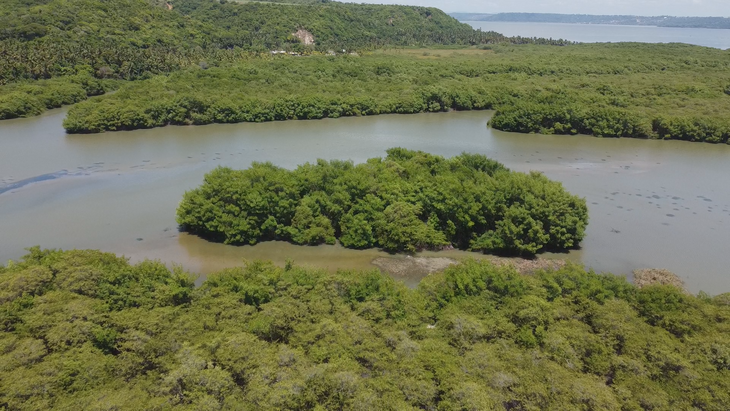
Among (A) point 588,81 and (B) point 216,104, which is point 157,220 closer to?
(B) point 216,104

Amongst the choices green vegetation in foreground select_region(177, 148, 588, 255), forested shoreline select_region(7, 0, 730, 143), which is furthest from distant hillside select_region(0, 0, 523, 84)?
green vegetation in foreground select_region(177, 148, 588, 255)

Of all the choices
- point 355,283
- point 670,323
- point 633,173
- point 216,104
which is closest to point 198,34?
point 216,104

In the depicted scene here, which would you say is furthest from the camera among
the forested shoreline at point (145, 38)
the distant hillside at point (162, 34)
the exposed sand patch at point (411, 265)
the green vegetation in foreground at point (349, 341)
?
the distant hillside at point (162, 34)

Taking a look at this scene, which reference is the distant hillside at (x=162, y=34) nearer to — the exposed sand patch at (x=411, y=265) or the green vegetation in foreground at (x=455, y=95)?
the green vegetation in foreground at (x=455, y=95)

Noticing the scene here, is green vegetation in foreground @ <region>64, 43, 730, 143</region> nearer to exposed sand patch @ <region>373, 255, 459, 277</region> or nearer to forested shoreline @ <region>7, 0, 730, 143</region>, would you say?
forested shoreline @ <region>7, 0, 730, 143</region>

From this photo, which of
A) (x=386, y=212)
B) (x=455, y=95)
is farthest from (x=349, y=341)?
(x=455, y=95)

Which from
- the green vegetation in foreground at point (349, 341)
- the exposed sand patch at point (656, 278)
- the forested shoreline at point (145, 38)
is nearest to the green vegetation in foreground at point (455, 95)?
the forested shoreline at point (145, 38)

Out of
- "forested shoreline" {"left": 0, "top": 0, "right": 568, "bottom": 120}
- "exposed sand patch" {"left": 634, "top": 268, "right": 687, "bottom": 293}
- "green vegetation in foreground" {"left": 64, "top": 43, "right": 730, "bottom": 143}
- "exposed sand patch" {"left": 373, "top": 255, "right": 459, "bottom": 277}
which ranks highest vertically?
"forested shoreline" {"left": 0, "top": 0, "right": 568, "bottom": 120}

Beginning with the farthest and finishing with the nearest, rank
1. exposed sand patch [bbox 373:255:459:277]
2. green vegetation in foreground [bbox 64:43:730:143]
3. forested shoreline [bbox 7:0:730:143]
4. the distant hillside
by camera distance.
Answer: the distant hillside
forested shoreline [bbox 7:0:730:143]
green vegetation in foreground [bbox 64:43:730:143]
exposed sand patch [bbox 373:255:459:277]
